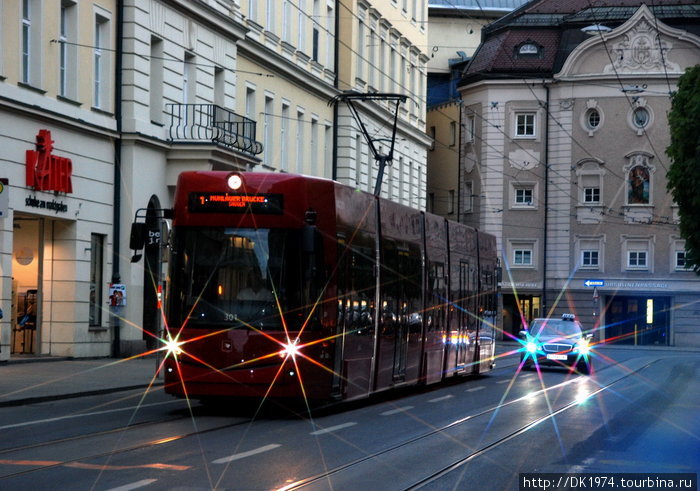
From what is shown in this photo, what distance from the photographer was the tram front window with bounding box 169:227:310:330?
17.1 metres

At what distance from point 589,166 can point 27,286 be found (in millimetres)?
44691

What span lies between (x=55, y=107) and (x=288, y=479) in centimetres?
1911

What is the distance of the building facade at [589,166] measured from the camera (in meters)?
68.8

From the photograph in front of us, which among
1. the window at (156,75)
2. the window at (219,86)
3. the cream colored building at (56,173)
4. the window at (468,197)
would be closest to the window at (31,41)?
the cream colored building at (56,173)

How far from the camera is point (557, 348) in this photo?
1469 inches

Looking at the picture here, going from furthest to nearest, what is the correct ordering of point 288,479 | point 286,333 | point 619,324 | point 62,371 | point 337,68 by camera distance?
point 619,324
point 337,68
point 62,371
point 286,333
point 288,479

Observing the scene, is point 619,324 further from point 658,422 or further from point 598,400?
point 658,422

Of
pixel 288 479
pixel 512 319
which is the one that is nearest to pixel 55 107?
pixel 288 479

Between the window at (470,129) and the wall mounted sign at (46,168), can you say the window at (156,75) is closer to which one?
the wall mounted sign at (46,168)

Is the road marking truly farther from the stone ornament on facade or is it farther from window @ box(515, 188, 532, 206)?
window @ box(515, 188, 532, 206)

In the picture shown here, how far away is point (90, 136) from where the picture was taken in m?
30.8

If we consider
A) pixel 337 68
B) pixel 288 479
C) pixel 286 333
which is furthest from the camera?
pixel 337 68

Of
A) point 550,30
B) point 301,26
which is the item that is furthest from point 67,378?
point 550,30

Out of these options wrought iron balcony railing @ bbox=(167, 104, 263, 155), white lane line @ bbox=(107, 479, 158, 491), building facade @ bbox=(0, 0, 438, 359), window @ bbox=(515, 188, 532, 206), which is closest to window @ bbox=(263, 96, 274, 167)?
building facade @ bbox=(0, 0, 438, 359)
